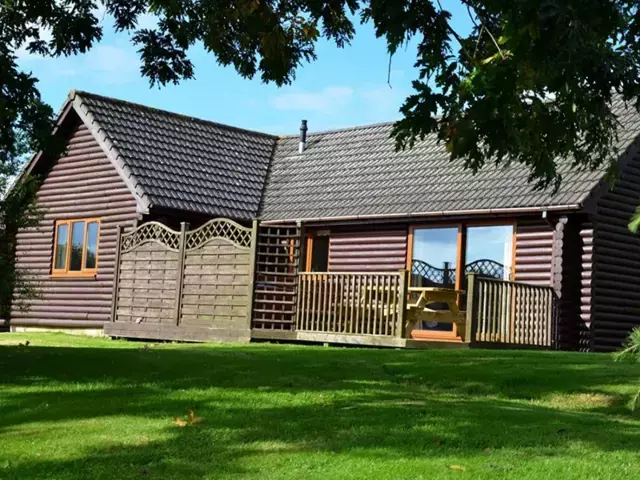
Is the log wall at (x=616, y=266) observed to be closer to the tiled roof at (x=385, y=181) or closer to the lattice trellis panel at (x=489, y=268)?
the tiled roof at (x=385, y=181)

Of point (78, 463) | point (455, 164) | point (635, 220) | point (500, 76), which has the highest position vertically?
point (455, 164)

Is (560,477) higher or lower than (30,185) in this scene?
lower

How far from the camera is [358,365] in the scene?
1358 centimetres

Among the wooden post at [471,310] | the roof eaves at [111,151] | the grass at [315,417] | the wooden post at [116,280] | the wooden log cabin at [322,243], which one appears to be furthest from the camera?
the roof eaves at [111,151]

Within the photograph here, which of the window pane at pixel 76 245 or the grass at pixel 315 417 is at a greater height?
the window pane at pixel 76 245

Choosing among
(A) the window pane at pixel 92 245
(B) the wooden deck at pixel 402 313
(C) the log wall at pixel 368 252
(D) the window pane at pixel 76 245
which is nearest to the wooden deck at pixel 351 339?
(B) the wooden deck at pixel 402 313

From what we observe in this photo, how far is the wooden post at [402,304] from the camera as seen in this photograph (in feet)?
61.8

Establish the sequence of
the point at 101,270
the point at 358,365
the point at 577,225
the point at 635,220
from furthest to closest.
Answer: the point at 101,270 → the point at 577,225 → the point at 358,365 → the point at 635,220

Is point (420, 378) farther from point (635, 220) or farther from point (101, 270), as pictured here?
point (101, 270)

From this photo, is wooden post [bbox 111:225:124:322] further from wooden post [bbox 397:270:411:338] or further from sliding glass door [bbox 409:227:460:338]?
wooden post [bbox 397:270:411:338]

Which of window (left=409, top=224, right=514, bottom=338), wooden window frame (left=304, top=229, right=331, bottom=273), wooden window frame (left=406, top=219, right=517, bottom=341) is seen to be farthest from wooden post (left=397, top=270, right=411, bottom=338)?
wooden window frame (left=304, top=229, right=331, bottom=273)

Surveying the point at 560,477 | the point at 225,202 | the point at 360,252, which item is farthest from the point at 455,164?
the point at 560,477

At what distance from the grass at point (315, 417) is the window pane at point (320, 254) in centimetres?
1122

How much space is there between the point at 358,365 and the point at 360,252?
11.2 metres
